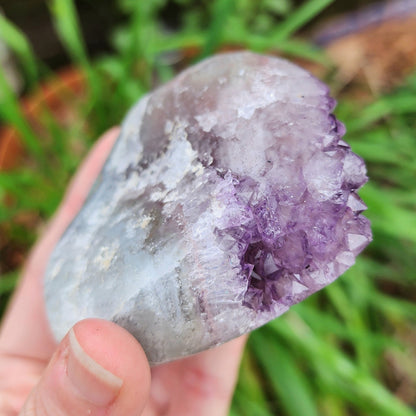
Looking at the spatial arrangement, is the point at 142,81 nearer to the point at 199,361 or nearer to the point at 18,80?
the point at 18,80

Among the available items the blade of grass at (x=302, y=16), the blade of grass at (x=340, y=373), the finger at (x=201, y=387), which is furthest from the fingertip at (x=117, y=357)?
the blade of grass at (x=302, y=16)

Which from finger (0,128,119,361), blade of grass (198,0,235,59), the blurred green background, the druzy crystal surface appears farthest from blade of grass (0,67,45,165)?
the druzy crystal surface

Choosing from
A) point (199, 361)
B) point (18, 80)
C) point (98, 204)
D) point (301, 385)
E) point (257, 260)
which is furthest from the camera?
point (18, 80)

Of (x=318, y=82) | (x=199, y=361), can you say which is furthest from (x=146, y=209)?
(x=199, y=361)

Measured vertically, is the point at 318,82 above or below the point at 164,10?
above

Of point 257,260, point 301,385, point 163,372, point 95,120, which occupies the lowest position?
point 301,385

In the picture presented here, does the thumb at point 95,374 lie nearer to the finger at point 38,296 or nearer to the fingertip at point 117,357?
the fingertip at point 117,357
